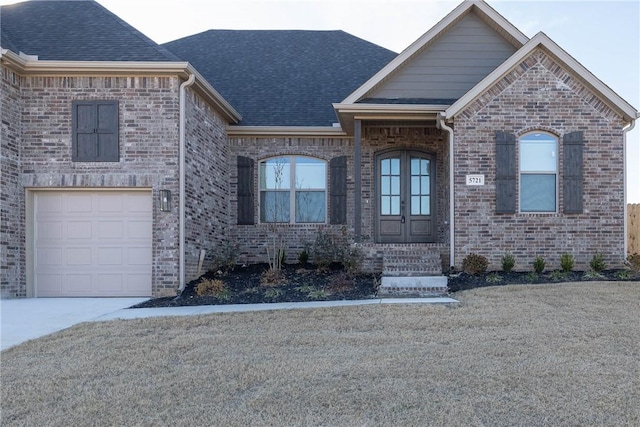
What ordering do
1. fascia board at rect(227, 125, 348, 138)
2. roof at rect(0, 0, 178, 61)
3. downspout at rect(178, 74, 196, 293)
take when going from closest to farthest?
downspout at rect(178, 74, 196, 293)
roof at rect(0, 0, 178, 61)
fascia board at rect(227, 125, 348, 138)

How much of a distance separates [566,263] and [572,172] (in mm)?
1839

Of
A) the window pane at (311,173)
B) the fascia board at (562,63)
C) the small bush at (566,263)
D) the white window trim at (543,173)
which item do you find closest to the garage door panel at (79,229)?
the window pane at (311,173)

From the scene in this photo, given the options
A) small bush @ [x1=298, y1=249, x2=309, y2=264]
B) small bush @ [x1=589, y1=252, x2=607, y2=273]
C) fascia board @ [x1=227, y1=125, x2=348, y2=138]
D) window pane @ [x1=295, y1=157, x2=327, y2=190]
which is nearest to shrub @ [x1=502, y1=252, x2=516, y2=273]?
small bush @ [x1=589, y1=252, x2=607, y2=273]

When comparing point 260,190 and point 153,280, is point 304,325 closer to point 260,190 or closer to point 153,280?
point 153,280

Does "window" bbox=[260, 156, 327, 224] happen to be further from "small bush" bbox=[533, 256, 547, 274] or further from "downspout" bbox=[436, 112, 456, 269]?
"small bush" bbox=[533, 256, 547, 274]

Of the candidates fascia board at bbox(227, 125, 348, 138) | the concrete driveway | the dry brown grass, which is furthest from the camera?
fascia board at bbox(227, 125, 348, 138)

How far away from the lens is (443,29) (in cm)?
1159

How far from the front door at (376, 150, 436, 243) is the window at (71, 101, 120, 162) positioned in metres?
5.83

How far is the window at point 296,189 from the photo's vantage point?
1293cm

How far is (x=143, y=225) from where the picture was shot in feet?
32.7

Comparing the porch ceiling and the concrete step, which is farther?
the porch ceiling

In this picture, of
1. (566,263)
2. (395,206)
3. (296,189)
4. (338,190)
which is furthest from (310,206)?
(566,263)

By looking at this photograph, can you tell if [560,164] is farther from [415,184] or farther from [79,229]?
[79,229]

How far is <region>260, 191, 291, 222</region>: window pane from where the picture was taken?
42.3ft
